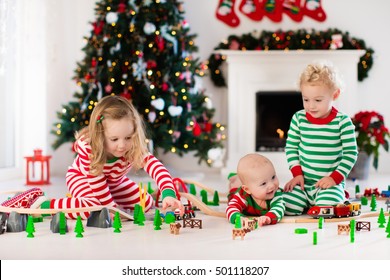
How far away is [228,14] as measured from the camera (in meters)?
7.32

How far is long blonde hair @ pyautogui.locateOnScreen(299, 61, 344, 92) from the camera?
363cm

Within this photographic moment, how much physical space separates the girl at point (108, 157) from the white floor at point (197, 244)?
17cm

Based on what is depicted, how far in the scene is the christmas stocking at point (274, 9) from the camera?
720 cm

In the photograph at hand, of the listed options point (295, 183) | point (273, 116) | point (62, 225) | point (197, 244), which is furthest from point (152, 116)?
point (197, 244)

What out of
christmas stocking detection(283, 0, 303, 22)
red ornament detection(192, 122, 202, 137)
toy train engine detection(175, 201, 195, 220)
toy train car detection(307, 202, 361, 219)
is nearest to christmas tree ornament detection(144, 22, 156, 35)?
red ornament detection(192, 122, 202, 137)

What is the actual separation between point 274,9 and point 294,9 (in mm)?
211

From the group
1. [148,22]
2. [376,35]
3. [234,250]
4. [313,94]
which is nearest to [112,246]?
[234,250]

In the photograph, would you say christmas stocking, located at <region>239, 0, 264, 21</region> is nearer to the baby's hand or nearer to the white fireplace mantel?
the white fireplace mantel

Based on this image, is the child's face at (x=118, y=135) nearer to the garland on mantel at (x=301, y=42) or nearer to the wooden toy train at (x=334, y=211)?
the wooden toy train at (x=334, y=211)

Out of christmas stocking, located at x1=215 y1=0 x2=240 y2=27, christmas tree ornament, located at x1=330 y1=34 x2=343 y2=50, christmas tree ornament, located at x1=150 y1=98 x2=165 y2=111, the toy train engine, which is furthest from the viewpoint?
christmas stocking, located at x1=215 y1=0 x2=240 y2=27

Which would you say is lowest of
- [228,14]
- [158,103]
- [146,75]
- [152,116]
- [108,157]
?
[108,157]

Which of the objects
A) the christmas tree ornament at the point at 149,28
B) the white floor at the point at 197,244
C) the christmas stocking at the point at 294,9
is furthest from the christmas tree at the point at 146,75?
the white floor at the point at 197,244

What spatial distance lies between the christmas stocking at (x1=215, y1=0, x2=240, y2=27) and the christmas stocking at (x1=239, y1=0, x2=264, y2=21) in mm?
101

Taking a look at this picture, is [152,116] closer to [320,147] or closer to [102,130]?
[320,147]
